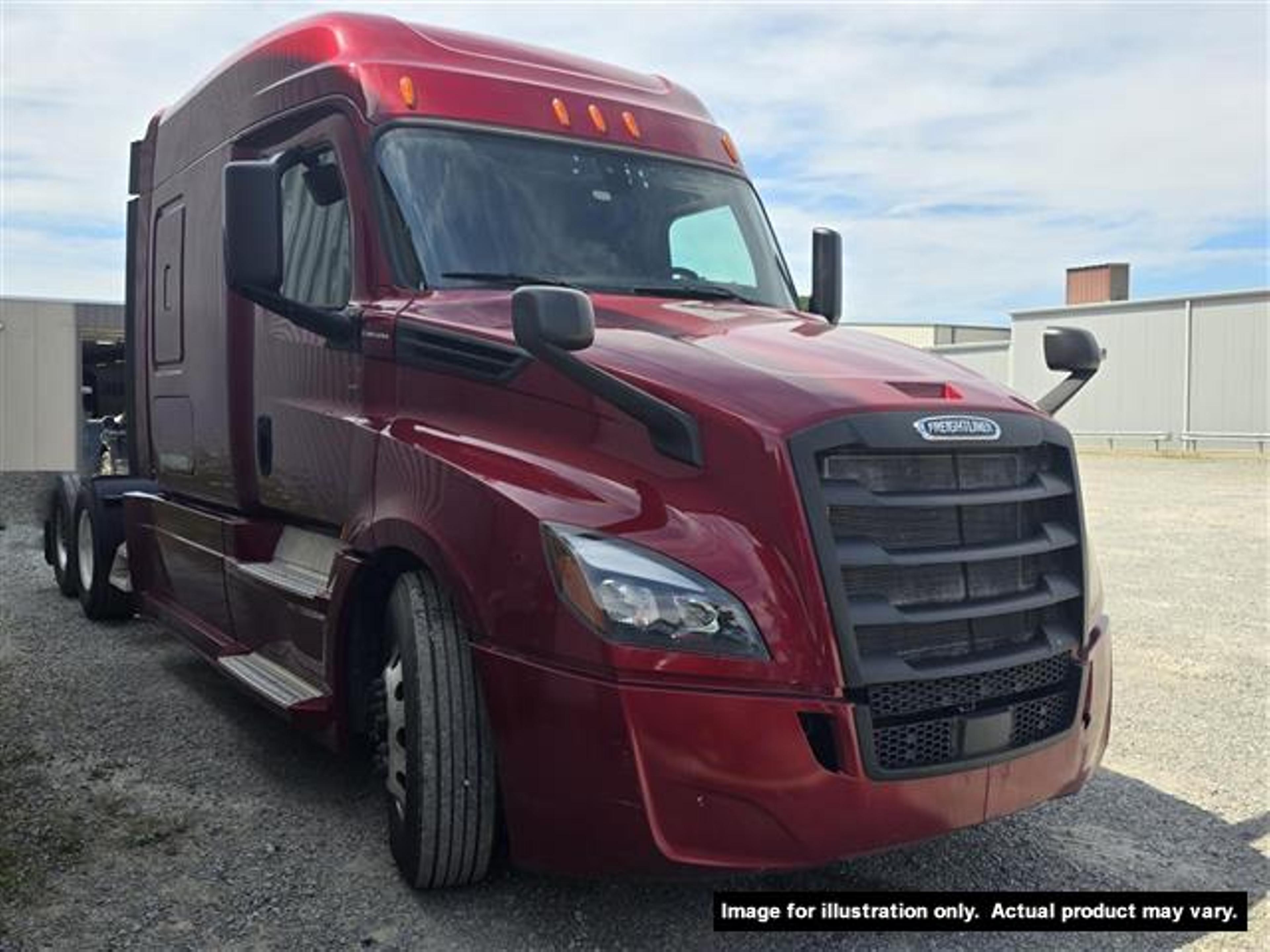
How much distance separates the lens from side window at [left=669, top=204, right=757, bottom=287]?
185 inches

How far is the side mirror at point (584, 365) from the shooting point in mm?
3156

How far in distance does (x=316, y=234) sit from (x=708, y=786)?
2835 millimetres

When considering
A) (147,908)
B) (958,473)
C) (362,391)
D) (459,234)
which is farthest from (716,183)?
(147,908)

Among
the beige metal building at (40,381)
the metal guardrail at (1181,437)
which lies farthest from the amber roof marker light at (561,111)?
the metal guardrail at (1181,437)

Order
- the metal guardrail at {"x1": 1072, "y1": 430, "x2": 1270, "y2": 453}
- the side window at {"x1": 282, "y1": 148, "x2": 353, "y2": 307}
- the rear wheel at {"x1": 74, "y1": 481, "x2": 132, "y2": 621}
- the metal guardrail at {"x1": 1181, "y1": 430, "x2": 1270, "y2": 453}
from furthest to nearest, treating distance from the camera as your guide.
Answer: the metal guardrail at {"x1": 1072, "y1": 430, "x2": 1270, "y2": 453} → the metal guardrail at {"x1": 1181, "y1": 430, "x2": 1270, "y2": 453} → the rear wheel at {"x1": 74, "y1": 481, "x2": 132, "y2": 621} → the side window at {"x1": 282, "y1": 148, "x2": 353, "y2": 307}

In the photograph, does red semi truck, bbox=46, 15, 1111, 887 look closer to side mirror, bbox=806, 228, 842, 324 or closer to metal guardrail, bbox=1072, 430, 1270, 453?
side mirror, bbox=806, 228, 842, 324

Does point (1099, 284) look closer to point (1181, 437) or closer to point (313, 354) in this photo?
point (1181, 437)

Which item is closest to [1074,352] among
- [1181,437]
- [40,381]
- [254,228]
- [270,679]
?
[254,228]

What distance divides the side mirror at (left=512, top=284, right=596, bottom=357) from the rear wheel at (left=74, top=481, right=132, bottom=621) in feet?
18.0

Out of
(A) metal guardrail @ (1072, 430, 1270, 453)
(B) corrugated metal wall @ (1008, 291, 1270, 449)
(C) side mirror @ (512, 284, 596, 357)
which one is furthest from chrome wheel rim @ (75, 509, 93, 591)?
(B) corrugated metal wall @ (1008, 291, 1270, 449)

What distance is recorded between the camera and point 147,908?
11.7 feet

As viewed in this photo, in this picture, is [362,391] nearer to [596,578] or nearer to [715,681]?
[596,578]

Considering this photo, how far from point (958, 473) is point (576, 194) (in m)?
→ 1.99

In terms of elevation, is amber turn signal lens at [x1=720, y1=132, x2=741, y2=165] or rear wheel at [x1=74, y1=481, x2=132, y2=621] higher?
amber turn signal lens at [x1=720, y1=132, x2=741, y2=165]
